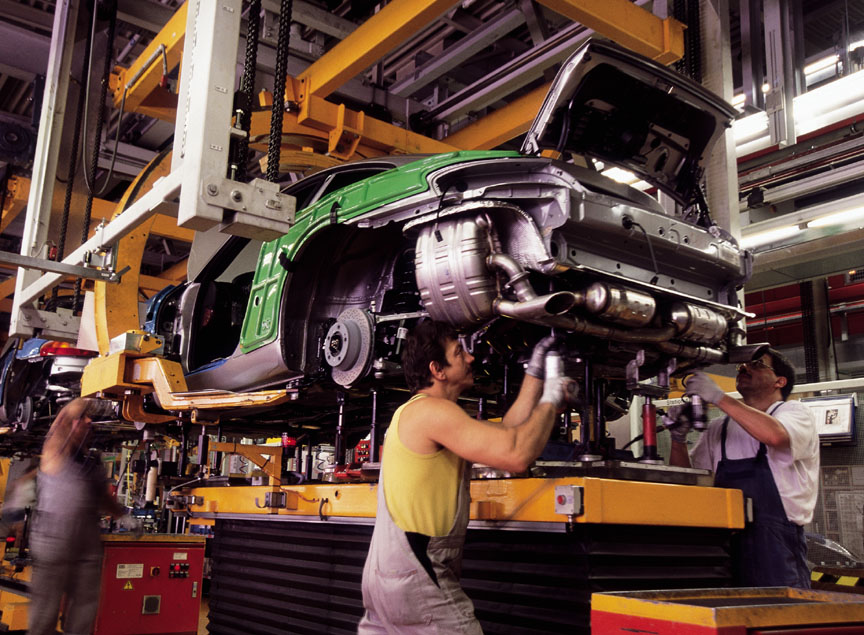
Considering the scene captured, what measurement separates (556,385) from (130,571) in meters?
4.79

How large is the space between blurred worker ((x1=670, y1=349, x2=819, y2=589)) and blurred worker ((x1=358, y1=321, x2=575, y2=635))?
1.13 m

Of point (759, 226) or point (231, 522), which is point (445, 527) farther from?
point (759, 226)

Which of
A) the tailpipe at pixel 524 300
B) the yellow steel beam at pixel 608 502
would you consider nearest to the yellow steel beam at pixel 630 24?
the tailpipe at pixel 524 300

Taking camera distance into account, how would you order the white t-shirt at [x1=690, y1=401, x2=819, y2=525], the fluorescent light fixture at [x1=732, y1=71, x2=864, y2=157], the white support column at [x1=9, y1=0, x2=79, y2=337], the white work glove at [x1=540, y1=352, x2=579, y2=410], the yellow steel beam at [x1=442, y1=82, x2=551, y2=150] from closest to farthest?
the white work glove at [x1=540, y1=352, x2=579, y2=410]
the white t-shirt at [x1=690, y1=401, x2=819, y2=525]
the fluorescent light fixture at [x1=732, y1=71, x2=864, y2=157]
the white support column at [x1=9, y1=0, x2=79, y2=337]
the yellow steel beam at [x1=442, y1=82, x2=551, y2=150]

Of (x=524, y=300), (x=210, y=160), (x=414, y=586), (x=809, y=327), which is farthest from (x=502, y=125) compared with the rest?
(x=809, y=327)

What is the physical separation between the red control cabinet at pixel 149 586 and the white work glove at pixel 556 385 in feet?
15.3

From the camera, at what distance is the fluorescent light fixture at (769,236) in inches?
244

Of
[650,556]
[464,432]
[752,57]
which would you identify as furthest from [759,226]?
[464,432]

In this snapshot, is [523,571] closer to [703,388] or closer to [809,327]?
[703,388]

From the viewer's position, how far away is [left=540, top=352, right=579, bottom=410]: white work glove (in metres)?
2.39

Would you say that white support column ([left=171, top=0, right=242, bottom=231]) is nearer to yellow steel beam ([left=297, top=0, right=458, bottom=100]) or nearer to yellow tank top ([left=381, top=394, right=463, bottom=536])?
yellow tank top ([left=381, top=394, right=463, bottom=536])

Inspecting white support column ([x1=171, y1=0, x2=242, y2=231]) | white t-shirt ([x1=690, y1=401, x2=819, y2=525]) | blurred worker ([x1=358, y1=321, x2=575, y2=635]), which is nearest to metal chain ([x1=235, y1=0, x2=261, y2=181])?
white support column ([x1=171, y1=0, x2=242, y2=231])

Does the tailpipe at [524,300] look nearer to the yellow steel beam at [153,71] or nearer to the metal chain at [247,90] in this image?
the metal chain at [247,90]

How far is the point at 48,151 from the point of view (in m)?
5.67
